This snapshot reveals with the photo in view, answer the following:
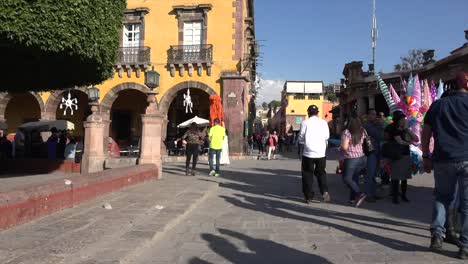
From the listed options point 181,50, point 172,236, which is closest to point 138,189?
point 172,236

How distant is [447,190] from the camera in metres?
4.45

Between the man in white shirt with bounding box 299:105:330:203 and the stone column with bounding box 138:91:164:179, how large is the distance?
5.05 meters

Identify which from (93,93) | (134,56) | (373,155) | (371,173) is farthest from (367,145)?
(134,56)

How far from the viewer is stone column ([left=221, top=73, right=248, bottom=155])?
77.1 ft

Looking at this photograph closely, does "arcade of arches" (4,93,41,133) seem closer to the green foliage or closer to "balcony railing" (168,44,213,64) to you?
"balcony railing" (168,44,213,64)

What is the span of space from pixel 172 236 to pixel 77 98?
979 inches

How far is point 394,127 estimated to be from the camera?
7.87 metres

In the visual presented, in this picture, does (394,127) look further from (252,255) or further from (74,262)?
(74,262)

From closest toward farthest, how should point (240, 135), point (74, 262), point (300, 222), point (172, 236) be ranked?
point (74, 262) → point (172, 236) → point (300, 222) → point (240, 135)

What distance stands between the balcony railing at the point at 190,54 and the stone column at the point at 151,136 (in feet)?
41.4

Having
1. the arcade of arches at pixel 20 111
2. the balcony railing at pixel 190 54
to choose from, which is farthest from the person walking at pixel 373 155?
the arcade of arches at pixel 20 111

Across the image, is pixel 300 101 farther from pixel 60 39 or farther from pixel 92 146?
pixel 60 39

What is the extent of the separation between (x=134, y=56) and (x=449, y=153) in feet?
73.8

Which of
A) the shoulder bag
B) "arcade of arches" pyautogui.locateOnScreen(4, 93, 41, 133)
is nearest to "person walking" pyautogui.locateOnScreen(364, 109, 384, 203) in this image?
the shoulder bag
